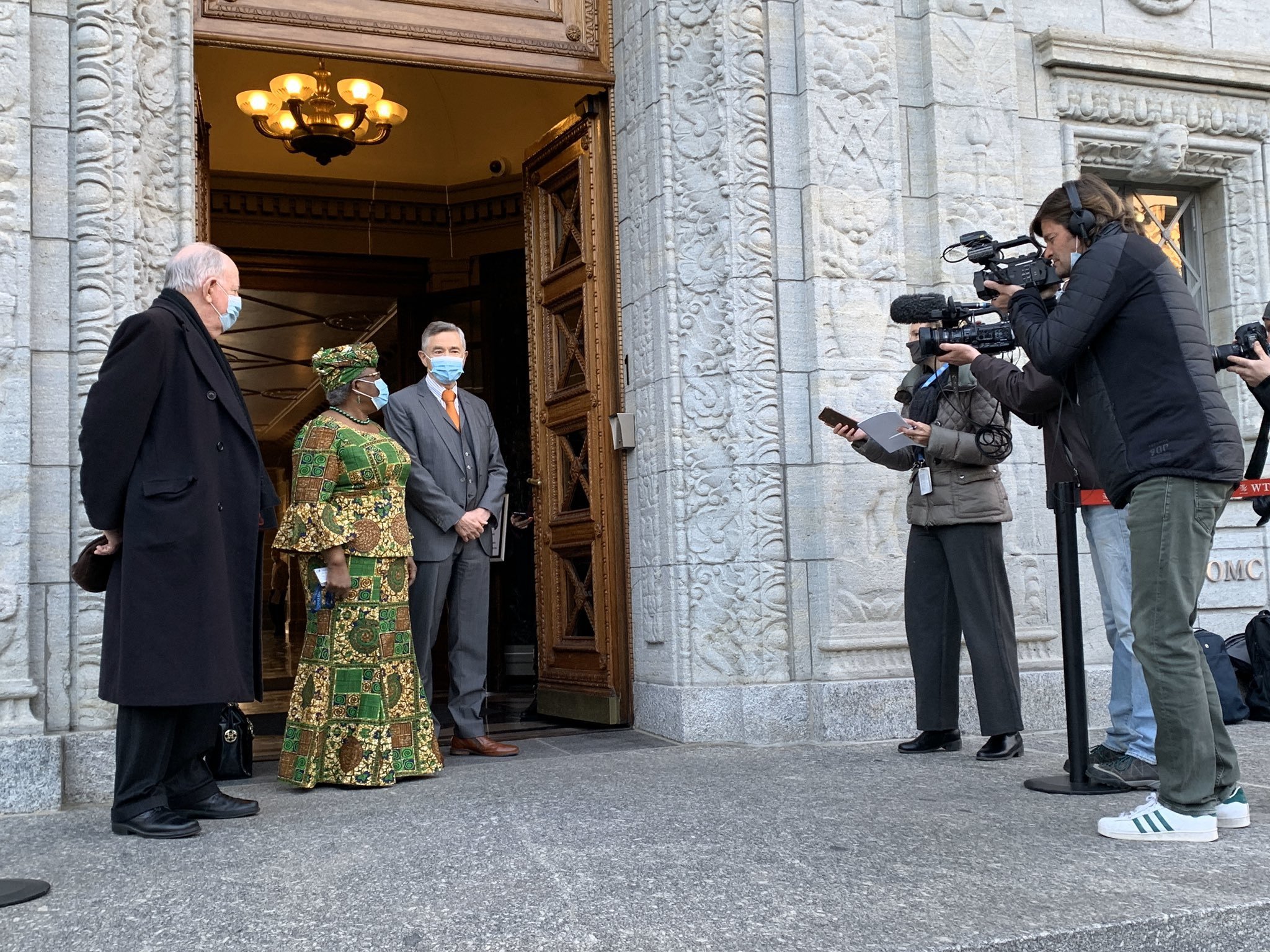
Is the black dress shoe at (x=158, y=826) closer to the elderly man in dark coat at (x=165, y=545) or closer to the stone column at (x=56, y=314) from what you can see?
the elderly man in dark coat at (x=165, y=545)

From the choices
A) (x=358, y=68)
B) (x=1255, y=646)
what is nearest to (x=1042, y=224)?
(x=1255, y=646)

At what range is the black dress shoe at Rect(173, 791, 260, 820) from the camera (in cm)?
481

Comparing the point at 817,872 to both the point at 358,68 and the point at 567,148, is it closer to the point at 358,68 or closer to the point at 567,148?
the point at 567,148

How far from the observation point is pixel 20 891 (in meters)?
3.61

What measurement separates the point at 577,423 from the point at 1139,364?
13.9ft

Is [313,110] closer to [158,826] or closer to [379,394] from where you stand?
[379,394]

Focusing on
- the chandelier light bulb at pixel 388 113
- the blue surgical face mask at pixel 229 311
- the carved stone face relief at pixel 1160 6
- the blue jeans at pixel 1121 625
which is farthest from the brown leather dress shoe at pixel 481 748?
the chandelier light bulb at pixel 388 113

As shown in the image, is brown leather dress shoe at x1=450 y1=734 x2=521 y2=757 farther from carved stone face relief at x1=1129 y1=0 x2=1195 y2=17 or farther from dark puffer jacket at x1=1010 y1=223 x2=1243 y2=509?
carved stone face relief at x1=1129 y1=0 x2=1195 y2=17

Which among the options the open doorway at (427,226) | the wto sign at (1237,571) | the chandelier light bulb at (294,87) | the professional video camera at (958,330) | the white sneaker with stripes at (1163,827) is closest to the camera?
the white sneaker with stripes at (1163,827)

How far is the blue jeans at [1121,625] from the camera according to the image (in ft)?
16.4

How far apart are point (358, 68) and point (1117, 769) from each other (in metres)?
9.65

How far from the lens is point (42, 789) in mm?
5078

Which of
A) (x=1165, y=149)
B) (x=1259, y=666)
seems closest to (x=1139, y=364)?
(x=1259, y=666)

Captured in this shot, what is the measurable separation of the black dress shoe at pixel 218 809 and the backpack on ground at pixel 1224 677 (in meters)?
5.08
